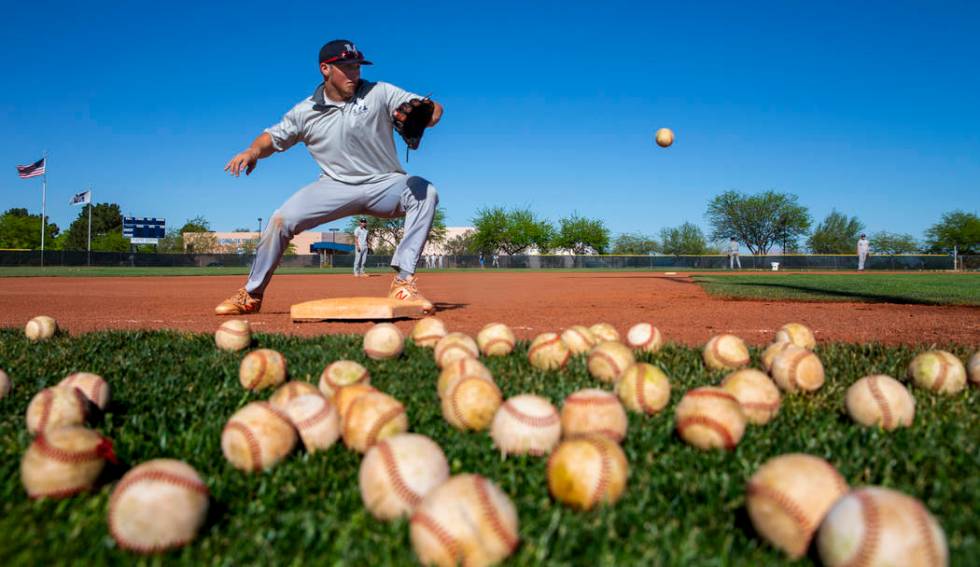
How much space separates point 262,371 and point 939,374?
3.80 m

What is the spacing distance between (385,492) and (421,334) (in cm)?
308

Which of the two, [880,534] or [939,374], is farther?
[939,374]

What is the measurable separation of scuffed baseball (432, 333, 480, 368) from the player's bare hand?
3643 mm

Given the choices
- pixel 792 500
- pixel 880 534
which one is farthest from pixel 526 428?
pixel 880 534

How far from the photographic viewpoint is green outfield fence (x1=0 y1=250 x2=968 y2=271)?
145 feet

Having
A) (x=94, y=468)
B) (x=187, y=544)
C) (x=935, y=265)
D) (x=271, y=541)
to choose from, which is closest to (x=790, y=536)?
(x=271, y=541)

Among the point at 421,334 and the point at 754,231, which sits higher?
the point at 754,231

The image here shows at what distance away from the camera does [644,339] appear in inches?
192

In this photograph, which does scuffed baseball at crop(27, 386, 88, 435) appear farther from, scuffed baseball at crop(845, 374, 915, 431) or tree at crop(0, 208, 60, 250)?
tree at crop(0, 208, 60, 250)

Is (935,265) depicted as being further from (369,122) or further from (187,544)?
(187,544)

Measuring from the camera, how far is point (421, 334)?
5.18 meters

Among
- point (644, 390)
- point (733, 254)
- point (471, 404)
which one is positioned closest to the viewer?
point (471, 404)

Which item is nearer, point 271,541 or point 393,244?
point 271,541

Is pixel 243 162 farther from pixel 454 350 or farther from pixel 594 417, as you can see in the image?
pixel 594 417
